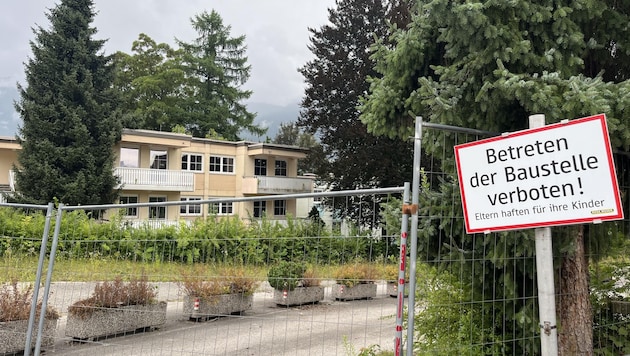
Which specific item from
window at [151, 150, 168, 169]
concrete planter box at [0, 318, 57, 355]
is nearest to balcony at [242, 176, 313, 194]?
window at [151, 150, 168, 169]

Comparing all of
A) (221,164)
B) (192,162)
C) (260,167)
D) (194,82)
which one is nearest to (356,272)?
(192,162)

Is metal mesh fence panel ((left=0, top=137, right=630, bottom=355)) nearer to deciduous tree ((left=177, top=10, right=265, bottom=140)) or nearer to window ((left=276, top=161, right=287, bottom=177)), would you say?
window ((left=276, top=161, right=287, bottom=177))

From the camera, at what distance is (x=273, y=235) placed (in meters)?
4.48

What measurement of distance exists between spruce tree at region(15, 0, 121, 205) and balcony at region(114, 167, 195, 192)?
2.65 meters

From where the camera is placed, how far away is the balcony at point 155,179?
88.4ft

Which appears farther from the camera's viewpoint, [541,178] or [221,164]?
[221,164]

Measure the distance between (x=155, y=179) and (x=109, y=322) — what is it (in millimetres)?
21730

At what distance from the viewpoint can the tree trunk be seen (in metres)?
4.22

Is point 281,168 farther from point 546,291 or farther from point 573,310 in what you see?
point 546,291

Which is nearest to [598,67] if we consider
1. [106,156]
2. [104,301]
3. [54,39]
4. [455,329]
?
[455,329]

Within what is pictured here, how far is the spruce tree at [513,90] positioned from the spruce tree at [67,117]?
2134 centimetres

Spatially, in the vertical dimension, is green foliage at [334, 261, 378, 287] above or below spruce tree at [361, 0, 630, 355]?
below

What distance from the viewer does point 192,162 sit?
30.9 metres

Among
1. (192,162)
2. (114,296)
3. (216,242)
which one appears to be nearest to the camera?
(216,242)
